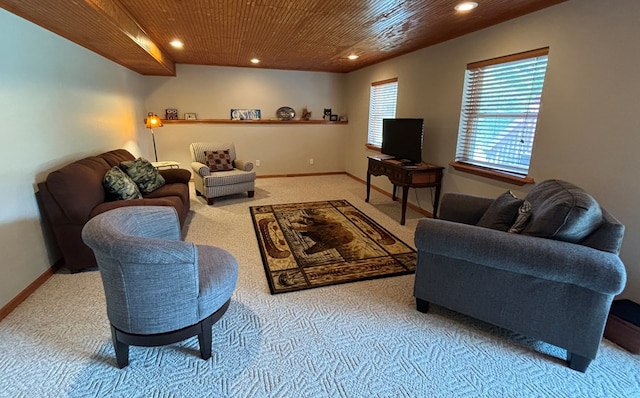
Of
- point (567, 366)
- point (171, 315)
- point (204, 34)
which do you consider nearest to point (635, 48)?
point (567, 366)

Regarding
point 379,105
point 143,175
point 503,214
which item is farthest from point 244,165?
point 503,214

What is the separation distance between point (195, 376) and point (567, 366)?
206cm

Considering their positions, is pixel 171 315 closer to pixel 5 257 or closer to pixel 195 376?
pixel 195 376

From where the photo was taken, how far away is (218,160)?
5.21 m

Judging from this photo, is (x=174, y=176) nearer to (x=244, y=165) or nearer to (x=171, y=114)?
(x=244, y=165)

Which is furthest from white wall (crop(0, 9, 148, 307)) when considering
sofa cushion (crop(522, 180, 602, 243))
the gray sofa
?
sofa cushion (crop(522, 180, 602, 243))

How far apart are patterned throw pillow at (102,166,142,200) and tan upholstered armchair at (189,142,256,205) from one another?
146cm

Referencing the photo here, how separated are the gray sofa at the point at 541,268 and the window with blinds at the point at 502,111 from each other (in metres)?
1.13

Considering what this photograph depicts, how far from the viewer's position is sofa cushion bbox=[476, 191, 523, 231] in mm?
2100

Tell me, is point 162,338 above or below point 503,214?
below

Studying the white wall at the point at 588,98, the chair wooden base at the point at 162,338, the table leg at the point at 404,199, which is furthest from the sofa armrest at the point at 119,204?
the white wall at the point at 588,98

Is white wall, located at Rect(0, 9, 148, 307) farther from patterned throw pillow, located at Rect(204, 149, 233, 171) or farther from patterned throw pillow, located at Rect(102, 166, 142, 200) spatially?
patterned throw pillow, located at Rect(204, 149, 233, 171)

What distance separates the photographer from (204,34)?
3686 millimetres

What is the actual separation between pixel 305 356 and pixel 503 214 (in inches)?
62.0
